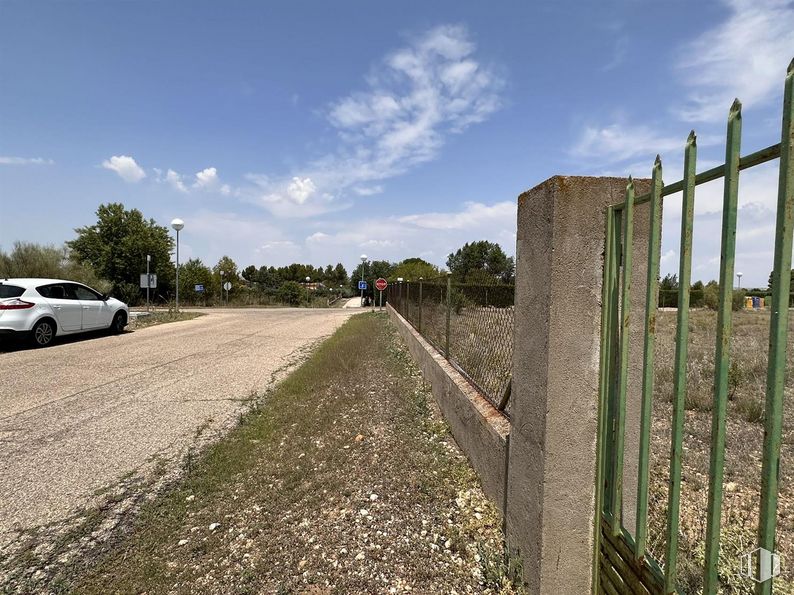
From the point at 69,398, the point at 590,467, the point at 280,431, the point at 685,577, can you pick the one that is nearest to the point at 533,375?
the point at 590,467

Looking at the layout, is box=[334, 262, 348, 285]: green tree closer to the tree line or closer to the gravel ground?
the tree line

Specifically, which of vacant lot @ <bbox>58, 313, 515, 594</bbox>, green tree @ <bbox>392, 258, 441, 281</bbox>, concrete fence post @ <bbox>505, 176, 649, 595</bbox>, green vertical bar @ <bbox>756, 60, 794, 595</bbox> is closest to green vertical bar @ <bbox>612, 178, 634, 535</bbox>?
concrete fence post @ <bbox>505, 176, 649, 595</bbox>

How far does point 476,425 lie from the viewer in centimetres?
341

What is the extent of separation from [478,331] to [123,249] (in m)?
38.4

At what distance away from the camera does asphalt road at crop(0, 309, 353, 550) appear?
3.55 meters

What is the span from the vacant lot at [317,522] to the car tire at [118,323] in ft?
34.1

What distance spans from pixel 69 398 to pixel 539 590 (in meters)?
6.40

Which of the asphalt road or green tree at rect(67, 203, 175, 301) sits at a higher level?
green tree at rect(67, 203, 175, 301)

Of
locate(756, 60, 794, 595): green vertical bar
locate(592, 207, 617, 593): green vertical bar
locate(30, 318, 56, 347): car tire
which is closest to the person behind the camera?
locate(756, 60, 794, 595): green vertical bar

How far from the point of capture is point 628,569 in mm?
1770

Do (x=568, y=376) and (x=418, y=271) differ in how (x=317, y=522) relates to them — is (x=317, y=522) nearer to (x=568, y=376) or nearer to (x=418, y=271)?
(x=568, y=376)

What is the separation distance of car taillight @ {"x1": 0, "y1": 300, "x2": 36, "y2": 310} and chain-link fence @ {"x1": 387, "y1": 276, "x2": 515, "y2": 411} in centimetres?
896

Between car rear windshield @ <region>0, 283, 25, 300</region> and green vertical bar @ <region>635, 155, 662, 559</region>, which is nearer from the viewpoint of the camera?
green vertical bar @ <region>635, 155, 662, 559</region>

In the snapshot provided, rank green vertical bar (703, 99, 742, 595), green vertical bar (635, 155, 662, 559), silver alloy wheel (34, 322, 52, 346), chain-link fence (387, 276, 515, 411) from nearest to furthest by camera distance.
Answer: green vertical bar (703, 99, 742, 595), green vertical bar (635, 155, 662, 559), chain-link fence (387, 276, 515, 411), silver alloy wheel (34, 322, 52, 346)
